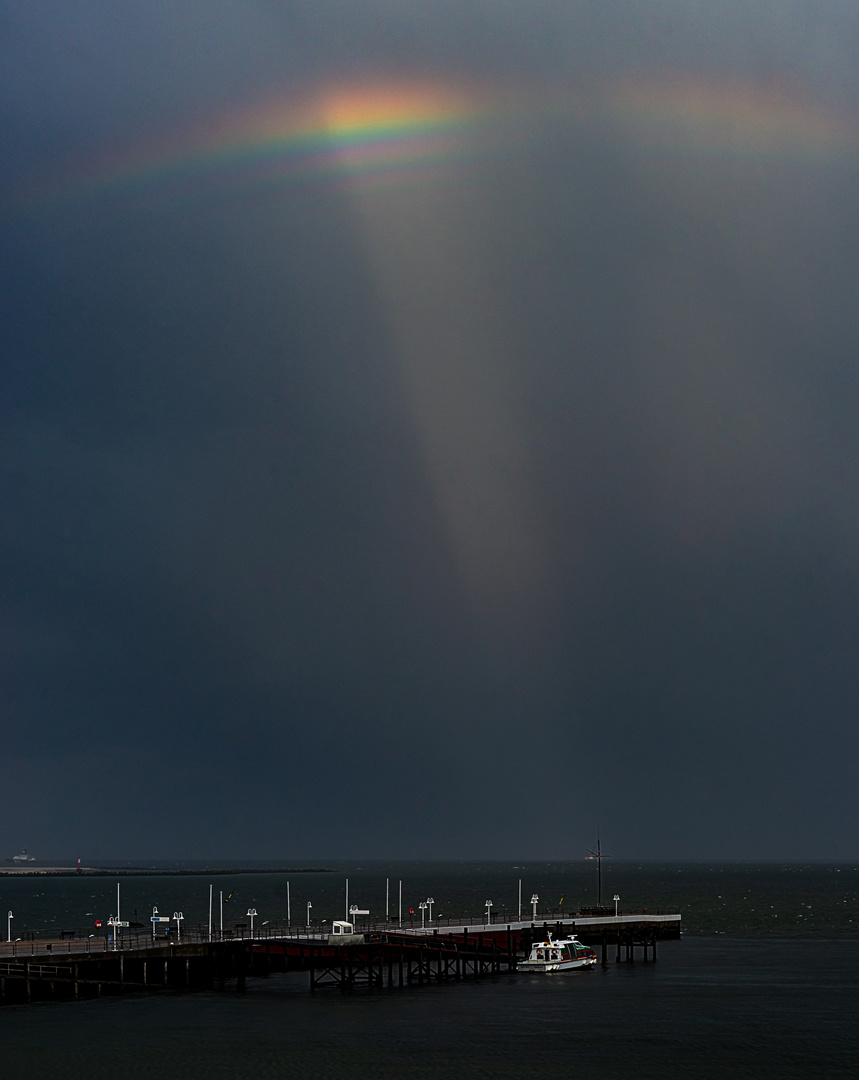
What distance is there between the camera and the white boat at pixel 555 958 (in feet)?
368

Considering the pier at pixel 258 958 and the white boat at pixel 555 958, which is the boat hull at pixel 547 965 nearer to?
the white boat at pixel 555 958

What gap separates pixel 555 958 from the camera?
113 metres

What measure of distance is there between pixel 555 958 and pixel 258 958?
26462 millimetres

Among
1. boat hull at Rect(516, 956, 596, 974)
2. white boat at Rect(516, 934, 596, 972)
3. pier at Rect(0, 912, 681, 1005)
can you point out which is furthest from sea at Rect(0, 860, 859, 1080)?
pier at Rect(0, 912, 681, 1005)

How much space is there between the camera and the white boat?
112 m

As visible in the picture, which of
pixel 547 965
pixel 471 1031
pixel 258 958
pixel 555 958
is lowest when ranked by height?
pixel 547 965

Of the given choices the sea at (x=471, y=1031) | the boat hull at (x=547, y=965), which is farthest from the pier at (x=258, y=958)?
the sea at (x=471, y=1031)

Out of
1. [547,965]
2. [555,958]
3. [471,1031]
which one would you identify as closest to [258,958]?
[547,965]

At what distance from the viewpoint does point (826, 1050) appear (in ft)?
243

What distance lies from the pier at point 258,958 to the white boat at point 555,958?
72.9 inches

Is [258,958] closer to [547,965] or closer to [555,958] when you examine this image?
[547,965]

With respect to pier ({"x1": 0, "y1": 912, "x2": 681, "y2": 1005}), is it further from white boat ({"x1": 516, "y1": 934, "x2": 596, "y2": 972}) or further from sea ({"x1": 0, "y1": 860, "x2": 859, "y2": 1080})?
sea ({"x1": 0, "y1": 860, "x2": 859, "y2": 1080})

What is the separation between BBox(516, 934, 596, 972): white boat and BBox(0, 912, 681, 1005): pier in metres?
1.85

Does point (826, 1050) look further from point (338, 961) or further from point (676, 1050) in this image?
point (338, 961)
